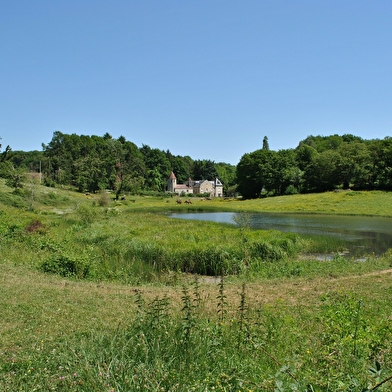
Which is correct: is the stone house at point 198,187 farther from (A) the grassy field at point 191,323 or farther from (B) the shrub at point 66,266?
Answer: (B) the shrub at point 66,266

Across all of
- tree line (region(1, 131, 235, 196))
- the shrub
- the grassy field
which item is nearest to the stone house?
tree line (region(1, 131, 235, 196))

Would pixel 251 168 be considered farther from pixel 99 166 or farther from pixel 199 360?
pixel 199 360

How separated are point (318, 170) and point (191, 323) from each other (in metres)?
79.3

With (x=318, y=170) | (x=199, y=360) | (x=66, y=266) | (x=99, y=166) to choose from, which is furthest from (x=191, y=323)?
(x=99, y=166)

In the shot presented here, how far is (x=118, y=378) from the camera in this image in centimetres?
397

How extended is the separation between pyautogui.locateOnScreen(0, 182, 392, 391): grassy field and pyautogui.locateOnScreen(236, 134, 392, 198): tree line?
6045cm

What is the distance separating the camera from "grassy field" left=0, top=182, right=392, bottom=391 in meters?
4.08

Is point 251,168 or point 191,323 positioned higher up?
point 251,168

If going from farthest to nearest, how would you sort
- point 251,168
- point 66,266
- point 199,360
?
point 251,168 → point 66,266 → point 199,360

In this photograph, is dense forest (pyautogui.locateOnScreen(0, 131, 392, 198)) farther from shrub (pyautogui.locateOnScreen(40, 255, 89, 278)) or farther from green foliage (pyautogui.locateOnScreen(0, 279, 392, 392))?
green foliage (pyautogui.locateOnScreen(0, 279, 392, 392))

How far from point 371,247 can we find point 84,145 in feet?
338

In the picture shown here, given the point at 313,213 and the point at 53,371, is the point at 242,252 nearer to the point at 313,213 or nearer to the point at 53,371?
the point at 53,371

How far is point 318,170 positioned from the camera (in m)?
79.2

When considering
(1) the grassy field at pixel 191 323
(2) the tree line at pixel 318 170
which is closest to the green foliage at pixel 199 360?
(1) the grassy field at pixel 191 323
